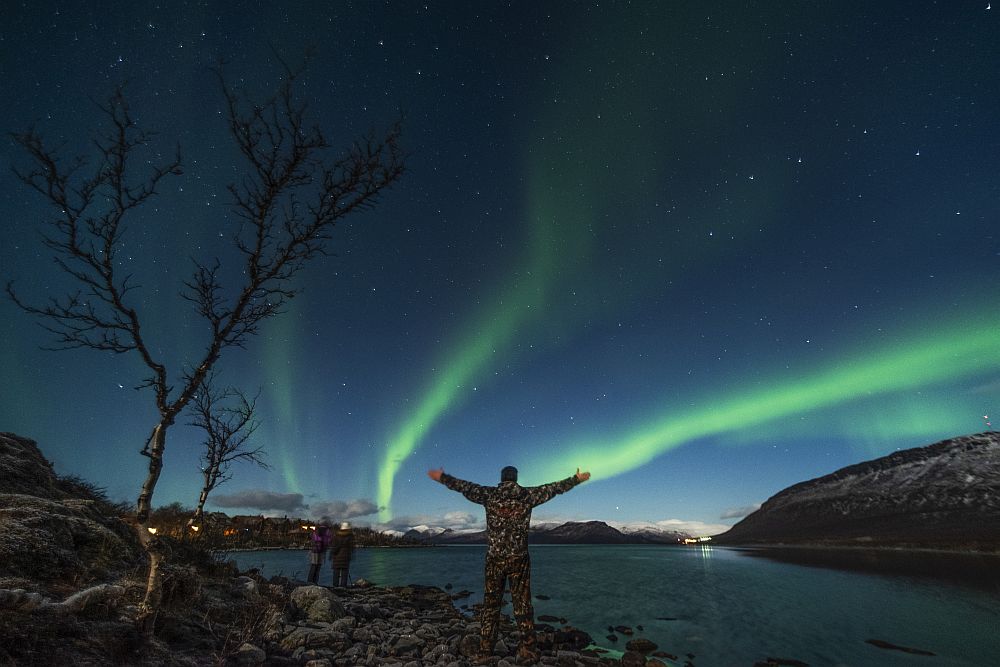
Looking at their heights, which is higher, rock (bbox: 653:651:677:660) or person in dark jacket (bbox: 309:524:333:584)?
person in dark jacket (bbox: 309:524:333:584)

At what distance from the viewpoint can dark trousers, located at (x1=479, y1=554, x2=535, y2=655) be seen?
9.13m

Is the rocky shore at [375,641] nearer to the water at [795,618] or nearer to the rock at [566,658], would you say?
the rock at [566,658]

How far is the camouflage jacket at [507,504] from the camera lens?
937 centimetres

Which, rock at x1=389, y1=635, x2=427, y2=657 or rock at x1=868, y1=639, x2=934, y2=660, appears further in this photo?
rock at x1=868, y1=639, x2=934, y2=660

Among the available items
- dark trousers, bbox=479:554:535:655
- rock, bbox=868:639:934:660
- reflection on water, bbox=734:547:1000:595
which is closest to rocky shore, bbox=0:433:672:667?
dark trousers, bbox=479:554:535:655

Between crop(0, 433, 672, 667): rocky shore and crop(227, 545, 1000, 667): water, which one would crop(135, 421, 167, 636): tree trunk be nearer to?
crop(0, 433, 672, 667): rocky shore

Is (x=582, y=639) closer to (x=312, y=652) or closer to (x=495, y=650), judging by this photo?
(x=495, y=650)

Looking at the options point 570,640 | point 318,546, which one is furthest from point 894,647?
point 318,546

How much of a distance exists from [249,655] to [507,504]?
5.48 meters

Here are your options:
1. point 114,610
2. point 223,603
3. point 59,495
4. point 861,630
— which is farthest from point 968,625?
point 59,495

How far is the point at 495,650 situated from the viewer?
958cm

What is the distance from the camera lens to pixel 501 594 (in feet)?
30.1

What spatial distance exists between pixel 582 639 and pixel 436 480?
7.83m

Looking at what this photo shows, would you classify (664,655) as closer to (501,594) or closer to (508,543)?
(501,594)
